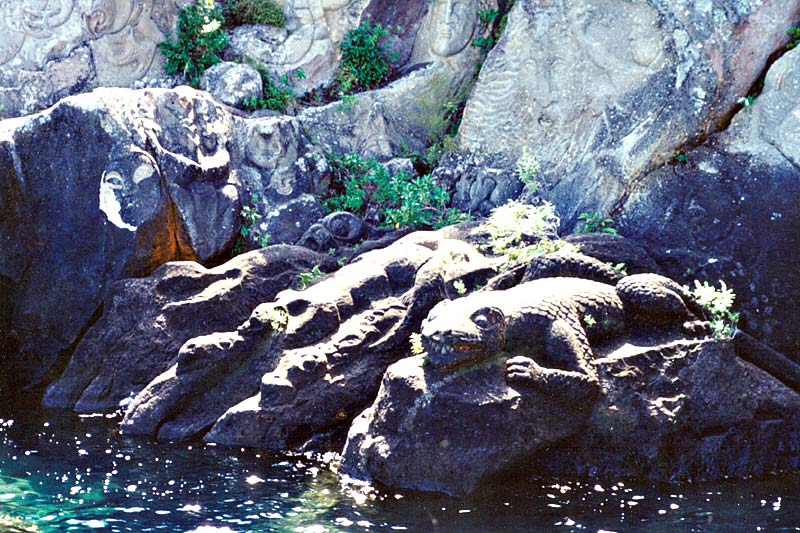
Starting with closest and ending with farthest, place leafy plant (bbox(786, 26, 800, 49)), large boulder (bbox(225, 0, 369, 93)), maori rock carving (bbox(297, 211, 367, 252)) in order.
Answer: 1. leafy plant (bbox(786, 26, 800, 49))
2. maori rock carving (bbox(297, 211, 367, 252))
3. large boulder (bbox(225, 0, 369, 93))

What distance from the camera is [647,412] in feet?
26.0

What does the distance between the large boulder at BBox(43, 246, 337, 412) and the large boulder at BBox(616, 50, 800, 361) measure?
10.8ft

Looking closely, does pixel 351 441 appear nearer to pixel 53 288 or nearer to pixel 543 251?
pixel 543 251

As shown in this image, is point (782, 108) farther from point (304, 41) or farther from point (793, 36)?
point (304, 41)

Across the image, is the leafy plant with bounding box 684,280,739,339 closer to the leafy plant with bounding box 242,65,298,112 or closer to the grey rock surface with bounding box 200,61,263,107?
the leafy plant with bounding box 242,65,298,112

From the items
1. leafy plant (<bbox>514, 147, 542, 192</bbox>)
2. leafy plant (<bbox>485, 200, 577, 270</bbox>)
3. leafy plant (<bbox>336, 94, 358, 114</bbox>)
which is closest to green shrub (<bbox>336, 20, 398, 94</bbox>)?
leafy plant (<bbox>336, 94, 358, 114</bbox>)

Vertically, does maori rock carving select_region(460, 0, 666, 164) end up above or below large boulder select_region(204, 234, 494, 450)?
above

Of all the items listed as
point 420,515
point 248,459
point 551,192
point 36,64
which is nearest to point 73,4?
point 36,64

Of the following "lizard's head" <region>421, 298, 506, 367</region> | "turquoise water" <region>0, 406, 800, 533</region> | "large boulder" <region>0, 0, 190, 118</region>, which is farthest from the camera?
"large boulder" <region>0, 0, 190, 118</region>

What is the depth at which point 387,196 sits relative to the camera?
1166 centimetres

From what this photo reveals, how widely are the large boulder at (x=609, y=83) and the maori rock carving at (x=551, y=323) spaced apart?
2.31 meters

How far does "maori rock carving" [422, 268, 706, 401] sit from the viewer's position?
7652mm

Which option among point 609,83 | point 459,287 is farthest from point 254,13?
point 459,287

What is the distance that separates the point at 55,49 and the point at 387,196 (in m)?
4.08
